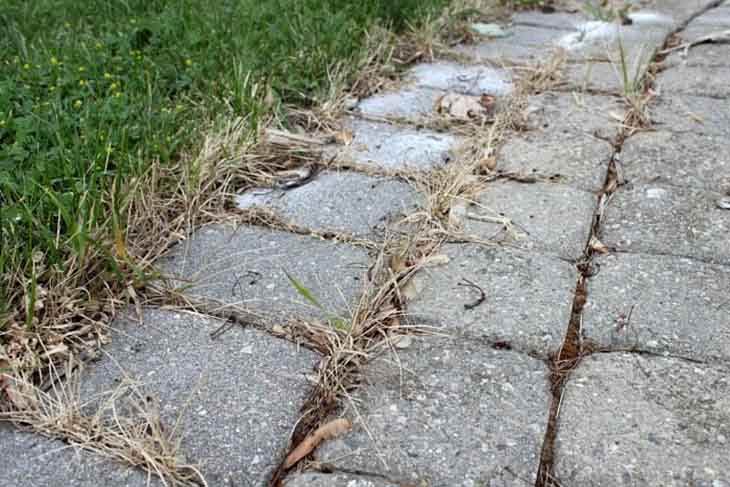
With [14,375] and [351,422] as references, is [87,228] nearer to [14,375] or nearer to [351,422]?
[14,375]

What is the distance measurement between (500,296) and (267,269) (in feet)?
1.66

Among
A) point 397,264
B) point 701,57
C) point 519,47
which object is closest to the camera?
point 397,264

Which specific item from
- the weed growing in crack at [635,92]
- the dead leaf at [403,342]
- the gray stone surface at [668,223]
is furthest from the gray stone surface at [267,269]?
the weed growing in crack at [635,92]

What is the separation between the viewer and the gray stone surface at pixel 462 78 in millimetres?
2787

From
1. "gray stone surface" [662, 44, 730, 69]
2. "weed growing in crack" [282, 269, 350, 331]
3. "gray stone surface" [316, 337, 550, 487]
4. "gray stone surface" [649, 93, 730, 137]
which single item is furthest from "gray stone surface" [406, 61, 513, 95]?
"gray stone surface" [316, 337, 550, 487]

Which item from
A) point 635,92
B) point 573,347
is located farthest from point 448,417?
point 635,92

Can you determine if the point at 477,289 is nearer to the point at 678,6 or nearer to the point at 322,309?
the point at 322,309

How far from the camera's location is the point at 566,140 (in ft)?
7.72

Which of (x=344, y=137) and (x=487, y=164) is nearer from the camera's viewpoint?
(x=487, y=164)

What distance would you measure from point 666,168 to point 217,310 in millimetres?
1303

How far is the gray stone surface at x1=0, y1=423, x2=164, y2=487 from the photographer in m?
1.22

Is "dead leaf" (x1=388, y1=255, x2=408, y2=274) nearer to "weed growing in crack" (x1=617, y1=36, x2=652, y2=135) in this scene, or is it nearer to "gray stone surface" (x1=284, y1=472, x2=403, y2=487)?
"gray stone surface" (x1=284, y1=472, x2=403, y2=487)

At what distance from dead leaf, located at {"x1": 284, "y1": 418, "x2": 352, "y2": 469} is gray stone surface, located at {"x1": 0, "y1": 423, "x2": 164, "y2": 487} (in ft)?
0.68

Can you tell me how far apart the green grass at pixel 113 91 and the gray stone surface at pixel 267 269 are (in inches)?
7.1
